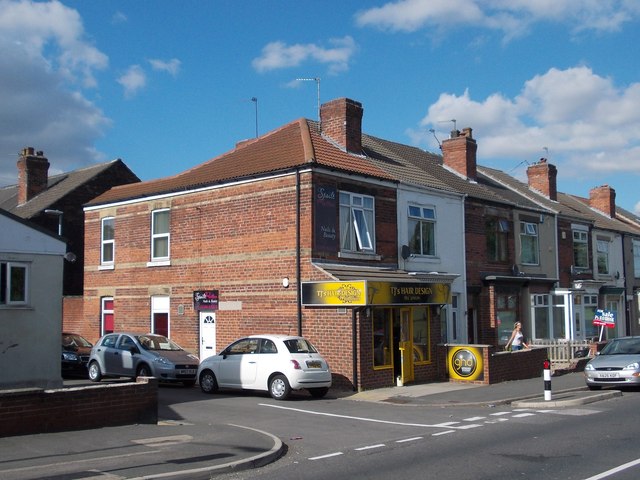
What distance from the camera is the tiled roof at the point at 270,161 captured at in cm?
2061

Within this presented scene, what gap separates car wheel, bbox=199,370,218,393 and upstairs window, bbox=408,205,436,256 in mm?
7804

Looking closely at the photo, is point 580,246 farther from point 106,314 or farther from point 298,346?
point 106,314

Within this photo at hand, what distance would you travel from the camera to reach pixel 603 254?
35.2 metres

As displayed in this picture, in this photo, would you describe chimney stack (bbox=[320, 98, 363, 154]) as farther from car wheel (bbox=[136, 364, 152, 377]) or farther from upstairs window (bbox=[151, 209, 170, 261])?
car wheel (bbox=[136, 364, 152, 377])

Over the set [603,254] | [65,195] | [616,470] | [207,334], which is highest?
[65,195]

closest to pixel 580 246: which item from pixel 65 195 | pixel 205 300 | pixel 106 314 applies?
pixel 205 300

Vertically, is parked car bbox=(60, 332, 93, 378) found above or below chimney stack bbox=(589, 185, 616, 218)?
below

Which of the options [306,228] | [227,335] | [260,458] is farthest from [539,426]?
[227,335]

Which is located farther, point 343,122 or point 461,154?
point 461,154

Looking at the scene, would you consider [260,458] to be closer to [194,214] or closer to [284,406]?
[284,406]

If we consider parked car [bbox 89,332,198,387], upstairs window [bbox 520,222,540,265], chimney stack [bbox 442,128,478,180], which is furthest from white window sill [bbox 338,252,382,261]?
upstairs window [bbox 520,222,540,265]

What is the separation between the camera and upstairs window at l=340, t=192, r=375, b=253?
67.6ft

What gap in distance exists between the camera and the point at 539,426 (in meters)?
12.7

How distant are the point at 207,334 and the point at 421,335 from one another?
22.0 feet
